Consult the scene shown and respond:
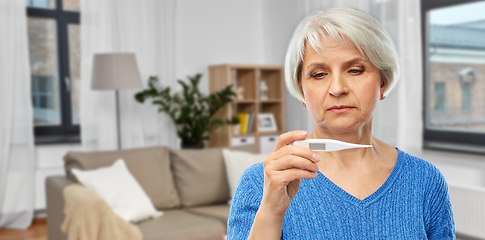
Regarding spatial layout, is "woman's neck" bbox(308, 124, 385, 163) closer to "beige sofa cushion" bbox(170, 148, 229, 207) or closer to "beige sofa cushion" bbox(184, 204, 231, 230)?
"beige sofa cushion" bbox(184, 204, 231, 230)

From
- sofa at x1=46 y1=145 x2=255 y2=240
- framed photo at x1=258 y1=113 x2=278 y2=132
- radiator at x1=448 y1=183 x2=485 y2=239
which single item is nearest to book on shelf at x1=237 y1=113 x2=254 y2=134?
framed photo at x1=258 y1=113 x2=278 y2=132

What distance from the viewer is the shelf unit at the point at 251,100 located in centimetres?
488

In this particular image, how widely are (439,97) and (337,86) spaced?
133 inches

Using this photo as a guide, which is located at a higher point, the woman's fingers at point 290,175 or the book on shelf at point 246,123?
the woman's fingers at point 290,175

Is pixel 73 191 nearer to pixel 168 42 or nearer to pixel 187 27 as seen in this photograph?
pixel 168 42

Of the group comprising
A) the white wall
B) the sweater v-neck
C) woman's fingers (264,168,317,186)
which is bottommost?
the sweater v-neck

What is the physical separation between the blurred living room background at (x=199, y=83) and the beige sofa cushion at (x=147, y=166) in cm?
80

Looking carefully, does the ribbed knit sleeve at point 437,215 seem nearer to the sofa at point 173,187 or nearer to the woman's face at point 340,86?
the woman's face at point 340,86

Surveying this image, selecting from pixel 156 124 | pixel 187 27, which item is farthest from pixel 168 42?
pixel 156 124

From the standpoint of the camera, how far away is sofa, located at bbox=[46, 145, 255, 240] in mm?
2795

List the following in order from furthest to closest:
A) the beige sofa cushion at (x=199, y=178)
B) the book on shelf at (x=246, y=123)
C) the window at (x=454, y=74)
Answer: the book on shelf at (x=246, y=123)
the window at (x=454, y=74)
the beige sofa cushion at (x=199, y=178)

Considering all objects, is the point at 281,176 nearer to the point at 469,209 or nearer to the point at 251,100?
the point at 469,209

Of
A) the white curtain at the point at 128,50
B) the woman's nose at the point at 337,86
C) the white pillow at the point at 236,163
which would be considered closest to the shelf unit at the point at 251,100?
the white curtain at the point at 128,50

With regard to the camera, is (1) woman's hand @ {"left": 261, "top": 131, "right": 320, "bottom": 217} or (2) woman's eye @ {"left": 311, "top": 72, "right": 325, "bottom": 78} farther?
(2) woman's eye @ {"left": 311, "top": 72, "right": 325, "bottom": 78}
